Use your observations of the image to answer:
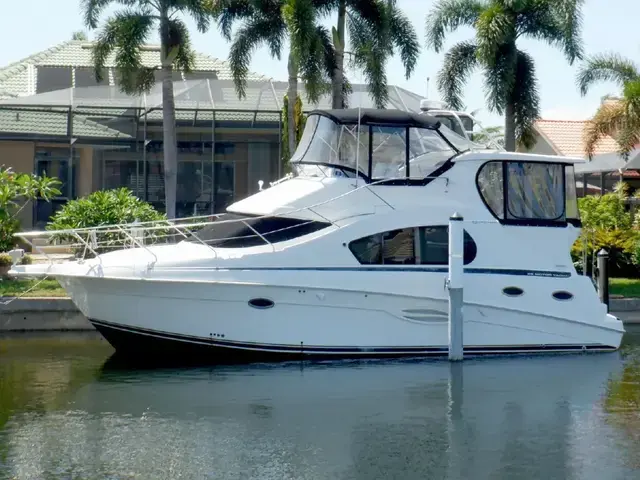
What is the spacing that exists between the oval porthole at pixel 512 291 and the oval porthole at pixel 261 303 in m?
3.60

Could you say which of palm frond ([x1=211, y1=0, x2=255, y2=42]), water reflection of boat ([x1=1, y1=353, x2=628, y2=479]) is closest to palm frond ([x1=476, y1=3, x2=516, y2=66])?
palm frond ([x1=211, y1=0, x2=255, y2=42])

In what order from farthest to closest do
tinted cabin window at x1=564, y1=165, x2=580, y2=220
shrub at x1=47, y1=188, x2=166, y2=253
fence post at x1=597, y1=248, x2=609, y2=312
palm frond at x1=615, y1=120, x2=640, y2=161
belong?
palm frond at x1=615, y1=120, x2=640, y2=161, shrub at x1=47, y1=188, x2=166, y2=253, fence post at x1=597, y1=248, x2=609, y2=312, tinted cabin window at x1=564, y1=165, x2=580, y2=220

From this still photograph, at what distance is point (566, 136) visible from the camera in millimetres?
50938

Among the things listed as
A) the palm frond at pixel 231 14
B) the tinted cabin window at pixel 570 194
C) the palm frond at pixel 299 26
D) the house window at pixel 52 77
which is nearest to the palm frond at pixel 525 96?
the palm frond at pixel 299 26

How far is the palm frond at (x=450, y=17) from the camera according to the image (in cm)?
3156

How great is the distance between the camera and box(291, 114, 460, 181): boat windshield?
17.9 m

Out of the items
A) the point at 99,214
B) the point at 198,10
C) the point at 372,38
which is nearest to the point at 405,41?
the point at 372,38

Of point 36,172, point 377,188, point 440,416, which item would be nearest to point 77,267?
point 377,188

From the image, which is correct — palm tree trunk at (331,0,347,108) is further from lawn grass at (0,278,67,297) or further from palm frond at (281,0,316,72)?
lawn grass at (0,278,67,297)

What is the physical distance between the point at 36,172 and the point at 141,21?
27.4 feet

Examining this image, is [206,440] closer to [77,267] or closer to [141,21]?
[77,267]

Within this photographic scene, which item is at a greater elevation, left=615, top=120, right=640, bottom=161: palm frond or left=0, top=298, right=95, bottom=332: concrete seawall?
left=615, top=120, right=640, bottom=161: palm frond

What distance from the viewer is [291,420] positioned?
1412 cm

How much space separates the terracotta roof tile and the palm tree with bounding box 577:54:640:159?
16005 millimetres
